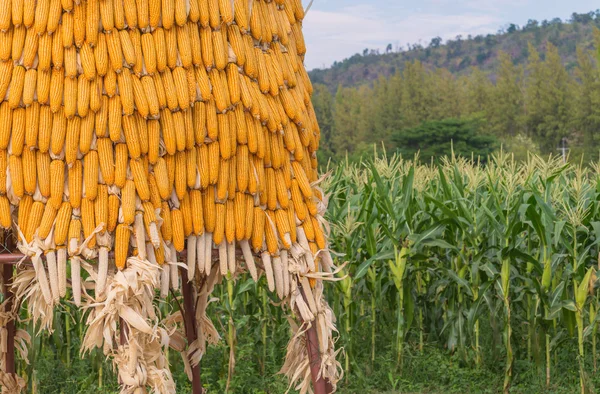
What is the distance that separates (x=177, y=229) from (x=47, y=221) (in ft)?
1.39

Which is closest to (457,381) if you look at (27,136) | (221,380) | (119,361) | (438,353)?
(438,353)

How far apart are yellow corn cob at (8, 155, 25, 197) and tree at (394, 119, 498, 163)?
55.8m

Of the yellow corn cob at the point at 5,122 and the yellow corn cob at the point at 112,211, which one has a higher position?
the yellow corn cob at the point at 5,122

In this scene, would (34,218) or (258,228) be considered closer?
(34,218)

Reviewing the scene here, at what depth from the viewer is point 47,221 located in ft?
7.96

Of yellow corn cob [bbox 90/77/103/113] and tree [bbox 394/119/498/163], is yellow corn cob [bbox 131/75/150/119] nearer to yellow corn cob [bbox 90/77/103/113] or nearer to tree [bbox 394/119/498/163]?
yellow corn cob [bbox 90/77/103/113]

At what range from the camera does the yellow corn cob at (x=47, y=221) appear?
2.42 m

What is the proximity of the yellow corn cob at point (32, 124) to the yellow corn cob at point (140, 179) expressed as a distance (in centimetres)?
32

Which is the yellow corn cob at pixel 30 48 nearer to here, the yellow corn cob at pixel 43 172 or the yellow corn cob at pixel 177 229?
the yellow corn cob at pixel 43 172

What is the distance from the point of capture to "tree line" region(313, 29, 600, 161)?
196 feet

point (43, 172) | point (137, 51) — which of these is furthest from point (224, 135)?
point (43, 172)

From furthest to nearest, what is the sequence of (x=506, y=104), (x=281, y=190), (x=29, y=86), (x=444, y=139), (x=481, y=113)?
(x=506, y=104) → (x=481, y=113) → (x=444, y=139) → (x=281, y=190) → (x=29, y=86)

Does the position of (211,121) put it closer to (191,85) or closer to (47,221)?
(191,85)

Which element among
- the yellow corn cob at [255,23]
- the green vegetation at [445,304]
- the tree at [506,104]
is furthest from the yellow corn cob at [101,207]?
the tree at [506,104]
